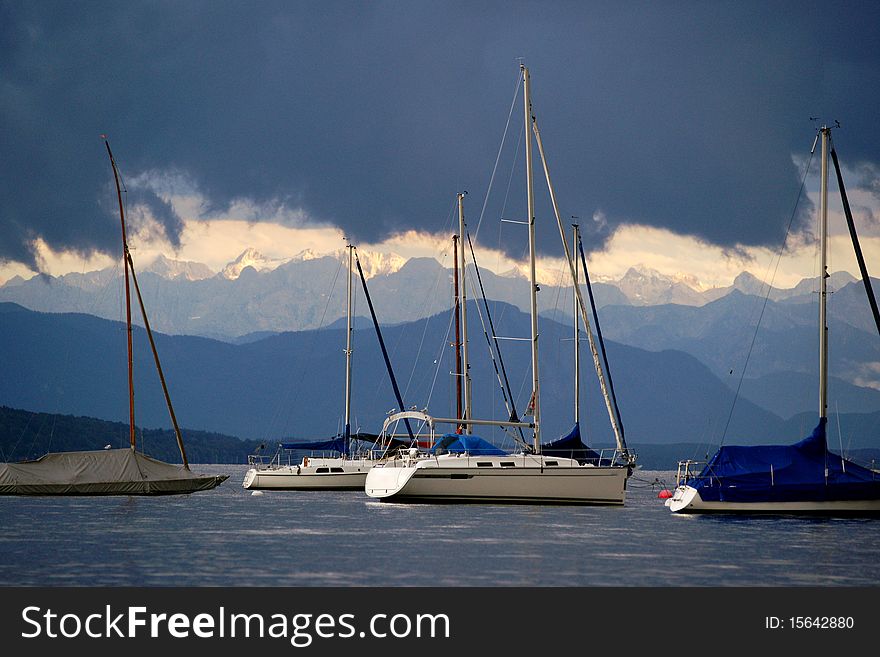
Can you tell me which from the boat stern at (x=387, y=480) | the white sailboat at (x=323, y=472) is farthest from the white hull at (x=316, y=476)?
the boat stern at (x=387, y=480)

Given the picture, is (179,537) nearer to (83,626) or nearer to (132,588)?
(132,588)

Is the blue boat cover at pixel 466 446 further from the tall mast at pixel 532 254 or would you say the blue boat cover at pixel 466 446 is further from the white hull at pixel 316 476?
the white hull at pixel 316 476

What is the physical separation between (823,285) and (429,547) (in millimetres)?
25743

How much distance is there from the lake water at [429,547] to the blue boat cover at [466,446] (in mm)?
2749

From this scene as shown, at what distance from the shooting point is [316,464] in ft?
278

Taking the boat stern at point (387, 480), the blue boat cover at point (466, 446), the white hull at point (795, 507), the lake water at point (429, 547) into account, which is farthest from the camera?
the boat stern at point (387, 480)

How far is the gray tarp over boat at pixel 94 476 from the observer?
68.6 meters

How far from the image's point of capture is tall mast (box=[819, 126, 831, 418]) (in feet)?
179

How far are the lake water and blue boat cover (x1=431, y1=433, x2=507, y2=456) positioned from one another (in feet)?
9.02

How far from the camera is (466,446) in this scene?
57.5 m

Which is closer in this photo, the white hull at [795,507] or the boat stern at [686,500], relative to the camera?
the white hull at [795,507]

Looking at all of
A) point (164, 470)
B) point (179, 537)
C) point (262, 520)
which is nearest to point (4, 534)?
point (179, 537)

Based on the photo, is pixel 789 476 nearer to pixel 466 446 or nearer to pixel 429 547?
pixel 466 446

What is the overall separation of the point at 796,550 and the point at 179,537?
69.6 feet
